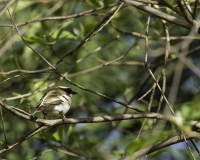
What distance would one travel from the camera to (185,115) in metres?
1.97

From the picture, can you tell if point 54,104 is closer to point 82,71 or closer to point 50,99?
point 50,99

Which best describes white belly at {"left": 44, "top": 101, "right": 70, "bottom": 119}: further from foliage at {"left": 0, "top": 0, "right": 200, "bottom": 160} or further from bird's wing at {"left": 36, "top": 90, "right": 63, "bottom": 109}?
foliage at {"left": 0, "top": 0, "right": 200, "bottom": 160}

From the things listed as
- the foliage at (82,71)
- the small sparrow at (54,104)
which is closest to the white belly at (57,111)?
the small sparrow at (54,104)

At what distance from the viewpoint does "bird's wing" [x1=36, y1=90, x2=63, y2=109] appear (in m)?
4.27

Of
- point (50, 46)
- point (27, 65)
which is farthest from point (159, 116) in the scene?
point (27, 65)

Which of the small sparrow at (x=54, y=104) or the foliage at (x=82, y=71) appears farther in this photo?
the foliage at (x=82, y=71)

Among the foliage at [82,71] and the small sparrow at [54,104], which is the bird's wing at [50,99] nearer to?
the small sparrow at [54,104]

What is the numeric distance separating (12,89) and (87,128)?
1171mm

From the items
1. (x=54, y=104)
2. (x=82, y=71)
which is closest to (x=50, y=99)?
(x=54, y=104)

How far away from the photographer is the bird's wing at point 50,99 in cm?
427

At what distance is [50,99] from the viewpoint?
4414mm

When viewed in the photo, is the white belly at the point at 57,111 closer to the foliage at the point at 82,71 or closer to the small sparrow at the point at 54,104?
the small sparrow at the point at 54,104

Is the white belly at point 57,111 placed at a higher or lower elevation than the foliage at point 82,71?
lower

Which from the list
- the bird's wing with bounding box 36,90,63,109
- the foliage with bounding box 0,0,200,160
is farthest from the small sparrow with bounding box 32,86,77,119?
the foliage with bounding box 0,0,200,160
